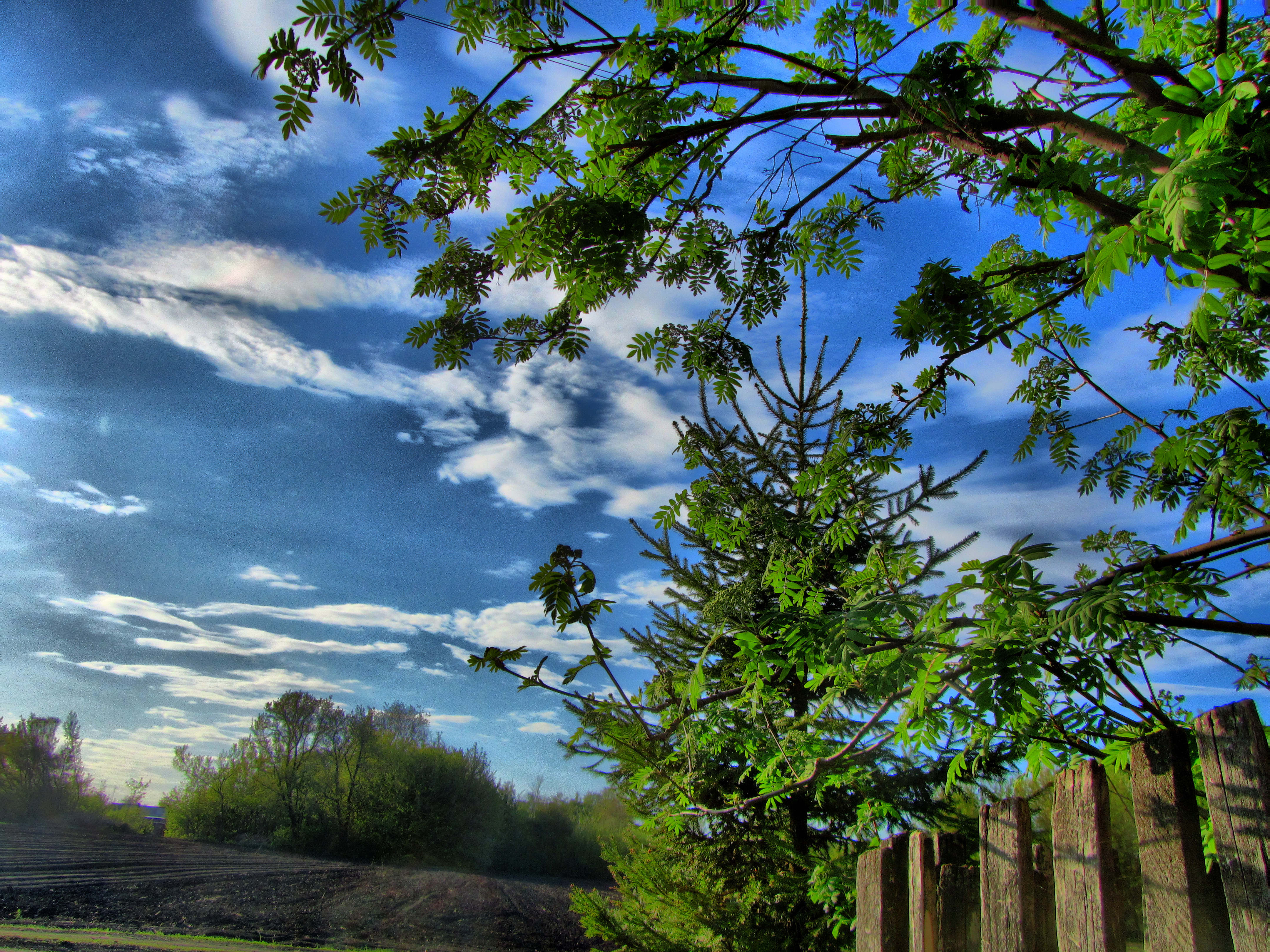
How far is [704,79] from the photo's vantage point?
7.40ft

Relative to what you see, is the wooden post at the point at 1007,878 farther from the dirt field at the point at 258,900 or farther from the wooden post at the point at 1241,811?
the dirt field at the point at 258,900

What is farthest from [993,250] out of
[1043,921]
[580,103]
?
[1043,921]

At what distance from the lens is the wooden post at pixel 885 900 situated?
2.17 m

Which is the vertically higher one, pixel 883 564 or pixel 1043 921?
pixel 883 564

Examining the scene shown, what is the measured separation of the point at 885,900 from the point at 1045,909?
598mm

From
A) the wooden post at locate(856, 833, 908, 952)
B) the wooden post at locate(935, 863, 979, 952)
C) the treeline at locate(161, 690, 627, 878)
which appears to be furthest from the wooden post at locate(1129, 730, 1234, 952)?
the treeline at locate(161, 690, 627, 878)

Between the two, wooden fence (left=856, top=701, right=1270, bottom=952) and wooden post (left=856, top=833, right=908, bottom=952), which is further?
wooden post (left=856, top=833, right=908, bottom=952)

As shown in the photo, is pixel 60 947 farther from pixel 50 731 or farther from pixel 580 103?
pixel 580 103

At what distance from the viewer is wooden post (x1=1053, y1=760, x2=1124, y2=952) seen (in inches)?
58.7

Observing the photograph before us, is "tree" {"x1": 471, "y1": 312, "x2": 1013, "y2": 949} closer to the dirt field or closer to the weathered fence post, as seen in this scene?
the weathered fence post

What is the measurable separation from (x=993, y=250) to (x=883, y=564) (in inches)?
114

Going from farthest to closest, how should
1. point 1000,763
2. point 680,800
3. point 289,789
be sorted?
point 289,789 → point 1000,763 → point 680,800

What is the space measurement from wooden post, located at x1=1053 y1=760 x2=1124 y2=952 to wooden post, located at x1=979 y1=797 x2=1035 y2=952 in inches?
5.4

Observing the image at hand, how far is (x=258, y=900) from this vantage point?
1327 cm
